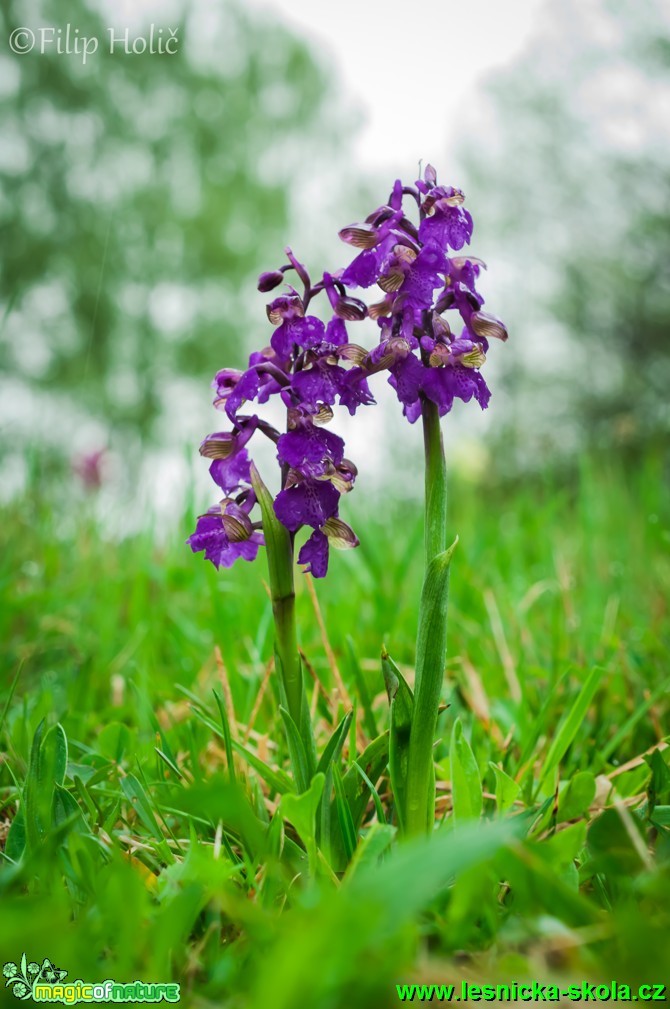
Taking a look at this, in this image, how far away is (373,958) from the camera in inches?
29.0

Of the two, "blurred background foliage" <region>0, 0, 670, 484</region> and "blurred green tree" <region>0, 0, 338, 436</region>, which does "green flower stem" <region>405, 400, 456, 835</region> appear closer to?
"blurred background foliage" <region>0, 0, 670, 484</region>

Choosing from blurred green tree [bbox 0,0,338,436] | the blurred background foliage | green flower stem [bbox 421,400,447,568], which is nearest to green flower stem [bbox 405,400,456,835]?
green flower stem [bbox 421,400,447,568]

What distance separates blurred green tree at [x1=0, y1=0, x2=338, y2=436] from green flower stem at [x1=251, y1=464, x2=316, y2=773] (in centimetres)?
1497

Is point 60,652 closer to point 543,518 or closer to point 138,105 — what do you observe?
point 543,518

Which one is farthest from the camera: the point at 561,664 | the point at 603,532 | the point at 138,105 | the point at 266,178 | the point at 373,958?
the point at 266,178

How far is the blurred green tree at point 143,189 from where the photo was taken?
52.3 feet

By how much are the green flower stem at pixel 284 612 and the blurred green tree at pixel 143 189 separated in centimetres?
1497

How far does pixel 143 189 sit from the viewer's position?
17.5 m

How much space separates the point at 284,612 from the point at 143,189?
18.4 m

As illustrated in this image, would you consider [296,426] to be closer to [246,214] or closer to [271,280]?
[271,280]

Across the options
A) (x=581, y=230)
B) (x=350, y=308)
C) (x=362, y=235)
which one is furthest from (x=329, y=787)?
(x=581, y=230)

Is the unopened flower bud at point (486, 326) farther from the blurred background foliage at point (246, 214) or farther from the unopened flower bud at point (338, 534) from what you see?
the blurred background foliage at point (246, 214)

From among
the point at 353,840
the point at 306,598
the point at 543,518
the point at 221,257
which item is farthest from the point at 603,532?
the point at 221,257

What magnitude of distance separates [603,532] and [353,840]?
275 centimetres
